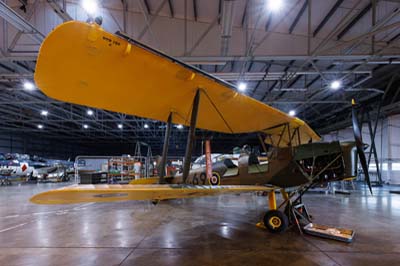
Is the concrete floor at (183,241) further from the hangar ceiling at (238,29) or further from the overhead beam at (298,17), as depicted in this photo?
the overhead beam at (298,17)

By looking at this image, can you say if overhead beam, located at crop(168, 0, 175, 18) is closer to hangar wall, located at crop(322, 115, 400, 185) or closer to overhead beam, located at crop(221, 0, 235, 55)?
overhead beam, located at crop(221, 0, 235, 55)

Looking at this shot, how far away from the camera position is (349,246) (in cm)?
365

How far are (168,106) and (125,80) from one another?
1141 millimetres

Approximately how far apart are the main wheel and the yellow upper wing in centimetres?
206

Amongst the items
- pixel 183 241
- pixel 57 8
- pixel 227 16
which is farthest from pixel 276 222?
pixel 57 8

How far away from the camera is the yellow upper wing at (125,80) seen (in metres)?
2.23

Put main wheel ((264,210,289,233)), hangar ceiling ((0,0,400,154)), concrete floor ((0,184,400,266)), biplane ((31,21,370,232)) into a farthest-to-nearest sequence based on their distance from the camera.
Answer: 1. hangar ceiling ((0,0,400,154))
2. main wheel ((264,210,289,233))
3. concrete floor ((0,184,400,266))
4. biplane ((31,21,370,232))

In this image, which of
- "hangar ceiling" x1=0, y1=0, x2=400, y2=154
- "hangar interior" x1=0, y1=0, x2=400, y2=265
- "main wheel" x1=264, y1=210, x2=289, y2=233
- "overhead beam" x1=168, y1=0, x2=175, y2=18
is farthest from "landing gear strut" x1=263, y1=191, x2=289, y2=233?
"overhead beam" x1=168, y1=0, x2=175, y2=18

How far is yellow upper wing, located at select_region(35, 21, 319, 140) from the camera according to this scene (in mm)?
2230

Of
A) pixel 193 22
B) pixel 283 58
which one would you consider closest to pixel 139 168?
pixel 193 22

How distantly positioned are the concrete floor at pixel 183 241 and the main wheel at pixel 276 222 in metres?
0.17

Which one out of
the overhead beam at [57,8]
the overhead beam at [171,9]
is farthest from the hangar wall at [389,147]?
the overhead beam at [57,8]

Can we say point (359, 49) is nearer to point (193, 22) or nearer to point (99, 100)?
point (193, 22)

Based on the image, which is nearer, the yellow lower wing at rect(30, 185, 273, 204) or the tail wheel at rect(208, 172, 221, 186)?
the yellow lower wing at rect(30, 185, 273, 204)
